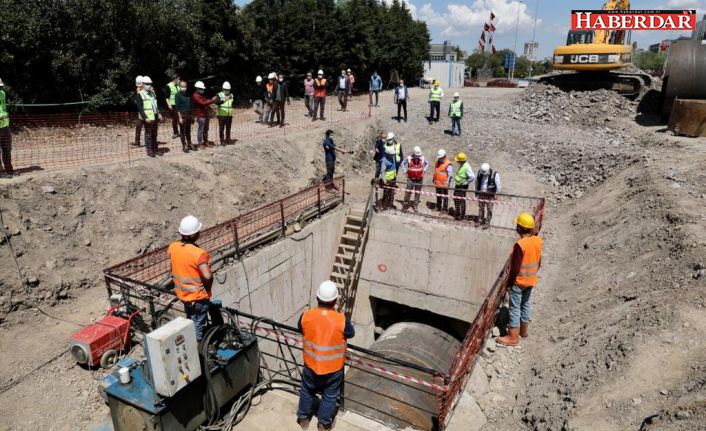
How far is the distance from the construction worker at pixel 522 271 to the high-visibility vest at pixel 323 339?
10.6ft

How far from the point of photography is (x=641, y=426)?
14.2 feet

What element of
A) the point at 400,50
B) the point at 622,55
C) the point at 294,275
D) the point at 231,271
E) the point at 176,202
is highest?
the point at 400,50

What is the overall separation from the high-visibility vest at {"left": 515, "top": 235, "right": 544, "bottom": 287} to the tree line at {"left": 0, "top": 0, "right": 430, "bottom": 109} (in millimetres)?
15582

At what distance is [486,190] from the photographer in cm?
1122

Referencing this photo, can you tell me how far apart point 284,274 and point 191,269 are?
21.3 feet

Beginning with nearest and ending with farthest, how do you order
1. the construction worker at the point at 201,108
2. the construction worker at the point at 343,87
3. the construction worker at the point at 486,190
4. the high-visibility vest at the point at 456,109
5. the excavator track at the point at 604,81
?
the construction worker at the point at 486,190 → the construction worker at the point at 201,108 → the high-visibility vest at the point at 456,109 → the excavator track at the point at 604,81 → the construction worker at the point at 343,87

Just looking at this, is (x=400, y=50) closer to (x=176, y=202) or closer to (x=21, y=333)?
(x=176, y=202)

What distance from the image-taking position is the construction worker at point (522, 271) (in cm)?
674

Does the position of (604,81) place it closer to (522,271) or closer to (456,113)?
(456,113)

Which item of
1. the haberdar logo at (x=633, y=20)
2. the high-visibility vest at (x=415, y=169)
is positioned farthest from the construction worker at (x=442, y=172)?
the haberdar logo at (x=633, y=20)

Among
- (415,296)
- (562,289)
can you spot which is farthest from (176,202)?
(562,289)

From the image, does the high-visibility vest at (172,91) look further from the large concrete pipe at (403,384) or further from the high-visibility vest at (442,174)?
the large concrete pipe at (403,384)

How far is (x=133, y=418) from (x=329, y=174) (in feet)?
32.1

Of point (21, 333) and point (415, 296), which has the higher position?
point (21, 333)
